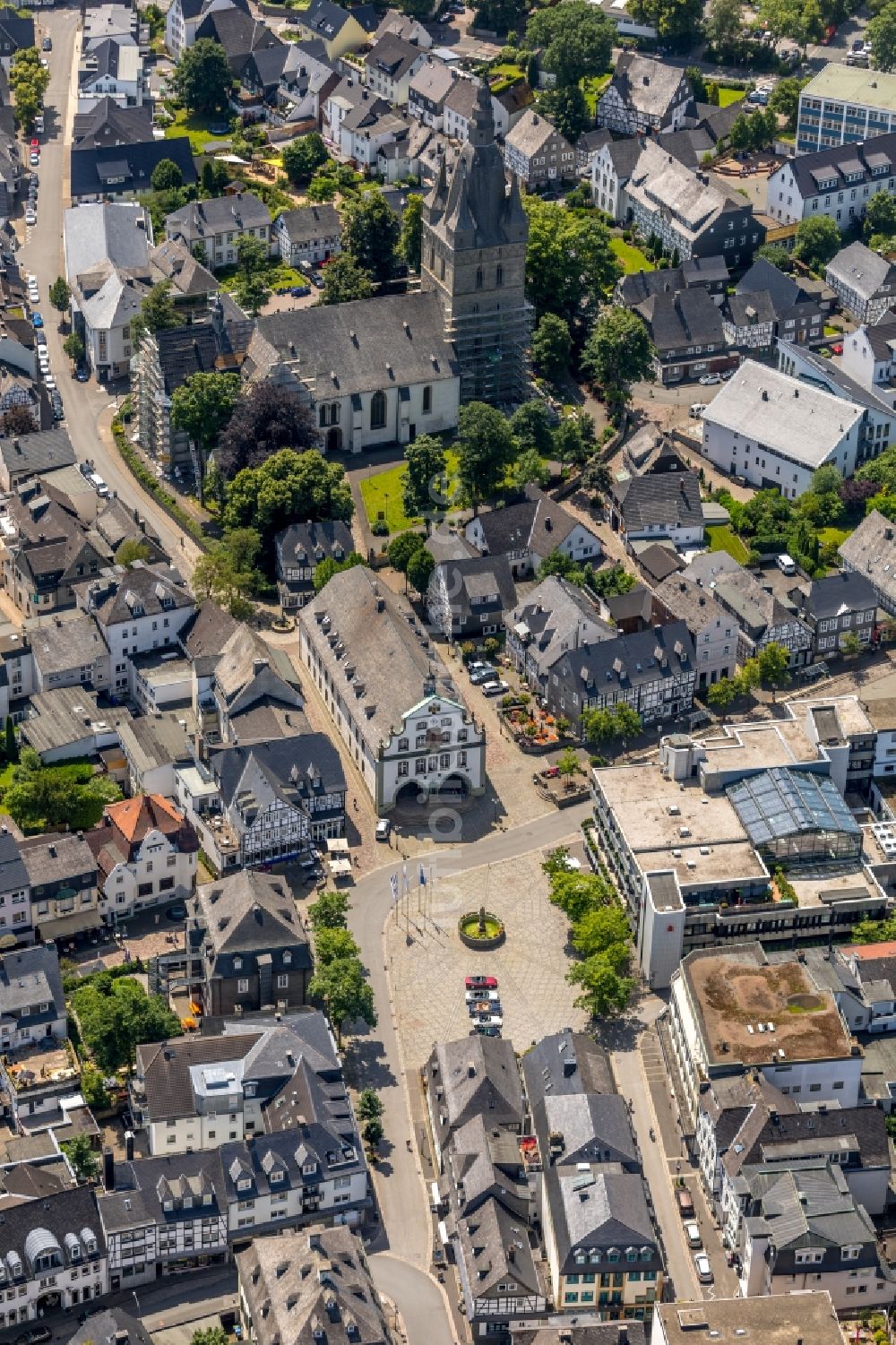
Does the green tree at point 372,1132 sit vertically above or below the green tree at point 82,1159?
below

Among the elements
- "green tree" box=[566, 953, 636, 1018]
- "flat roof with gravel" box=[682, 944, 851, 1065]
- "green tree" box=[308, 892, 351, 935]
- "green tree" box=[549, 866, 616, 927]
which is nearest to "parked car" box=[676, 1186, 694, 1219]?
"flat roof with gravel" box=[682, 944, 851, 1065]

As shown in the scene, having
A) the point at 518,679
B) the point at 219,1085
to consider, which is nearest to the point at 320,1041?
the point at 219,1085

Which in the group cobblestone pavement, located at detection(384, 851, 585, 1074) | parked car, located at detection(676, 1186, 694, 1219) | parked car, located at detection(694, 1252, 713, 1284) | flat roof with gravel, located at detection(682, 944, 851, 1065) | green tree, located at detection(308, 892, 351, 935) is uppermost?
flat roof with gravel, located at detection(682, 944, 851, 1065)

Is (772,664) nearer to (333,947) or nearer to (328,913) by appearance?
(328,913)

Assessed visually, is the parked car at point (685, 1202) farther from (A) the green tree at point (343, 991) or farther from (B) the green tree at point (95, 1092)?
(B) the green tree at point (95, 1092)

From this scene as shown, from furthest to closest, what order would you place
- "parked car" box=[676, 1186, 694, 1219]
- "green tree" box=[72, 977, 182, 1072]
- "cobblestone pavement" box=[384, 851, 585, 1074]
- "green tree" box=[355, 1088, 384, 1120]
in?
"cobblestone pavement" box=[384, 851, 585, 1074] < "green tree" box=[72, 977, 182, 1072] < "green tree" box=[355, 1088, 384, 1120] < "parked car" box=[676, 1186, 694, 1219]

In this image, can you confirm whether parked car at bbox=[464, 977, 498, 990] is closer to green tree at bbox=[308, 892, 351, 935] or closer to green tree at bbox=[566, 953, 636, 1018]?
green tree at bbox=[566, 953, 636, 1018]

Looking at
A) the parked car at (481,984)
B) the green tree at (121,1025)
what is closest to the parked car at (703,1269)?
the parked car at (481,984)

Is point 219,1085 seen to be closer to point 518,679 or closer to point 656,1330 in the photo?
point 656,1330

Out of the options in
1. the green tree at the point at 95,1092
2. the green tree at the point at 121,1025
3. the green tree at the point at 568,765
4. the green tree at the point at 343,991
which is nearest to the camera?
the green tree at the point at 95,1092
